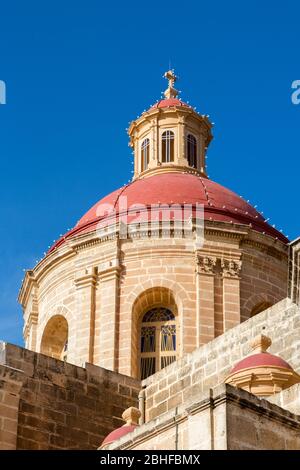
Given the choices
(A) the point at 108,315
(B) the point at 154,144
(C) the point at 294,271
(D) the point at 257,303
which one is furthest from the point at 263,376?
(B) the point at 154,144

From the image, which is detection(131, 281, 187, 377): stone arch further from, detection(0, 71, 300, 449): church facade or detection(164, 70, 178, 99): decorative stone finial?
detection(164, 70, 178, 99): decorative stone finial

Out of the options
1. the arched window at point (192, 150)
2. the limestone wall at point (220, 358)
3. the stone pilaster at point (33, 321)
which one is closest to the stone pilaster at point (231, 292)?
the limestone wall at point (220, 358)

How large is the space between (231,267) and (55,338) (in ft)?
16.7

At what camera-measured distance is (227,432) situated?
14422mm

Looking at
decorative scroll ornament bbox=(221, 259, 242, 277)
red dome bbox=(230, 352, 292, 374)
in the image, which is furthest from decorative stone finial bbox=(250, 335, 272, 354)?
decorative scroll ornament bbox=(221, 259, 242, 277)

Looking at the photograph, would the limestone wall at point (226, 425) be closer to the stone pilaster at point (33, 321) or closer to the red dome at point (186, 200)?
the red dome at point (186, 200)

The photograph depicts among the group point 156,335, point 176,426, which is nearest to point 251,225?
point 156,335

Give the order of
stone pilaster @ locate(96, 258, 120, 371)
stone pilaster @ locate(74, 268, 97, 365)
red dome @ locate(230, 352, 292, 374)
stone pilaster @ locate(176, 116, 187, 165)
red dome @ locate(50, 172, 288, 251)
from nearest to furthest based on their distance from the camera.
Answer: red dome @ locate(230, 352, 292, 374) < stone pilaster @ locate(96, 258, 120, 371) < stone pilaster @ locate(74, 268, 97, 365) < red dome @ locate(50, 172, 288, 251) < stone pilaster @ locate(176, 116, 187, 165)

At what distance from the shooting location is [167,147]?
3391cm

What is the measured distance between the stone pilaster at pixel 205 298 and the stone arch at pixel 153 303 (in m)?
0.44

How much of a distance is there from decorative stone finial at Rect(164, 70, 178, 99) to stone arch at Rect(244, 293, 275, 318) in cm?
946

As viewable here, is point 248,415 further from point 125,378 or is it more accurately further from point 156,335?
point 156,335

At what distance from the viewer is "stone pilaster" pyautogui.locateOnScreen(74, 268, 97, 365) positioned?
2805cm

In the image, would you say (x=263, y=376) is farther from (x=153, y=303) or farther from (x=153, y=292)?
(x=153, y=303)
